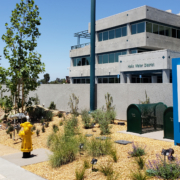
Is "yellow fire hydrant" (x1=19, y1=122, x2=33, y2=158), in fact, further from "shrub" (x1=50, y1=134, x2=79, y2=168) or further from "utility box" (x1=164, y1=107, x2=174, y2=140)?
"utility box" (x1=164, y1=107, x2=174, y2=140)

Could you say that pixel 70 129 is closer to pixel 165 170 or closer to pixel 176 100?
pixel 176 100

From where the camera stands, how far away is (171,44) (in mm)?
34844

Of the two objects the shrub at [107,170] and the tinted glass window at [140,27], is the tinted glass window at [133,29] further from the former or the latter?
the shrub at [107,170]

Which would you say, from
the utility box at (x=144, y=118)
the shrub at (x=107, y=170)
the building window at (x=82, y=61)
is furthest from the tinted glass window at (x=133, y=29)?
the shrub at (x=107, y=170)

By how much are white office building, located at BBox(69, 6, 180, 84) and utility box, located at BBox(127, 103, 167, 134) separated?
14467mm

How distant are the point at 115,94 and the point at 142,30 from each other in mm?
19200

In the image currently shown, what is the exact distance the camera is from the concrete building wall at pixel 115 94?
13008 millimetres

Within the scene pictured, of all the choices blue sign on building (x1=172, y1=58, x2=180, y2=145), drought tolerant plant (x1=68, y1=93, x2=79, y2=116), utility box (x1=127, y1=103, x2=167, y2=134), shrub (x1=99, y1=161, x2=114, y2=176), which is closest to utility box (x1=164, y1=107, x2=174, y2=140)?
blue sign on building (x1=172, y1=58, x2=180, y2=145)

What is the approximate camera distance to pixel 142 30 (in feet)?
105

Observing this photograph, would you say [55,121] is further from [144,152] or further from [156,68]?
[156,68]

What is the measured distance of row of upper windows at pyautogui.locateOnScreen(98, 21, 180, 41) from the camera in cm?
3219

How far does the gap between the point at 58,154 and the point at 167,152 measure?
3.16m

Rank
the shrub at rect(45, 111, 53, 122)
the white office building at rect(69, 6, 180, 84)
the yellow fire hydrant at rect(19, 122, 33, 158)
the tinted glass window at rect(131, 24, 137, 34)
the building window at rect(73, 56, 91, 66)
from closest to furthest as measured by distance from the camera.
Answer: the yellow fire hydrant at rect(19, 122, 33, 158), the shrub at rect(45, 111, 53, 122), the white office building at rect(69, 6, 180, 84), the tinted glass window at rect(131, 24, 137, 34), the building window at rect(73, 56, 91, 66)

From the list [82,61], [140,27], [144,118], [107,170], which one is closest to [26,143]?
[107,170]
